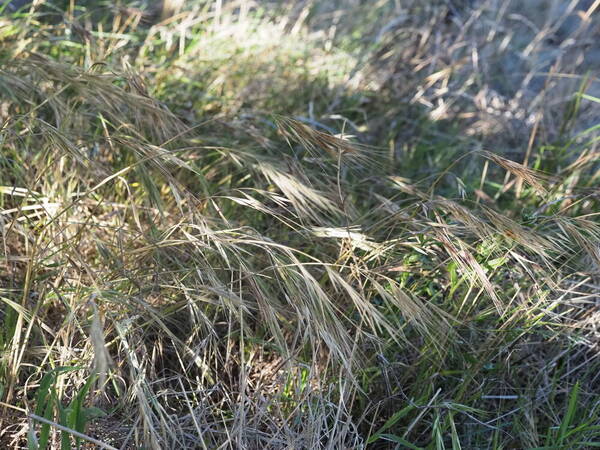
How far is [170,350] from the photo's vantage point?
1.66 metres

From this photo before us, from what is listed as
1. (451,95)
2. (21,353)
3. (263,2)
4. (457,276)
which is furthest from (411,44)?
(21,353)

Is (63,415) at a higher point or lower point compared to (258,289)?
lower

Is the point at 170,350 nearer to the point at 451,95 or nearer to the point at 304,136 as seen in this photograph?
the point at 304,136

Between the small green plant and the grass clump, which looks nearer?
the small green plant

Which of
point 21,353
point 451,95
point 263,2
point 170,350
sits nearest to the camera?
point 21,353

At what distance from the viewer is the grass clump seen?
140cm

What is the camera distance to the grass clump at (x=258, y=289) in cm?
140

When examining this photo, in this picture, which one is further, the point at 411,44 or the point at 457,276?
the point at 411,44

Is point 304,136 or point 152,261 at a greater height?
point 304,136

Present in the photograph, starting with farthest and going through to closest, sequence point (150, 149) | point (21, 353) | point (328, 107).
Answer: point (328, 107) → point (150, 149) → point (21, 353)

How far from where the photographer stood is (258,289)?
4.42ft

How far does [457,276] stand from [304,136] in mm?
547

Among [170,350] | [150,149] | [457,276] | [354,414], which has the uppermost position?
[150,149]

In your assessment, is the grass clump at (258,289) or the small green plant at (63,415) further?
the grass clump at (258,289)
